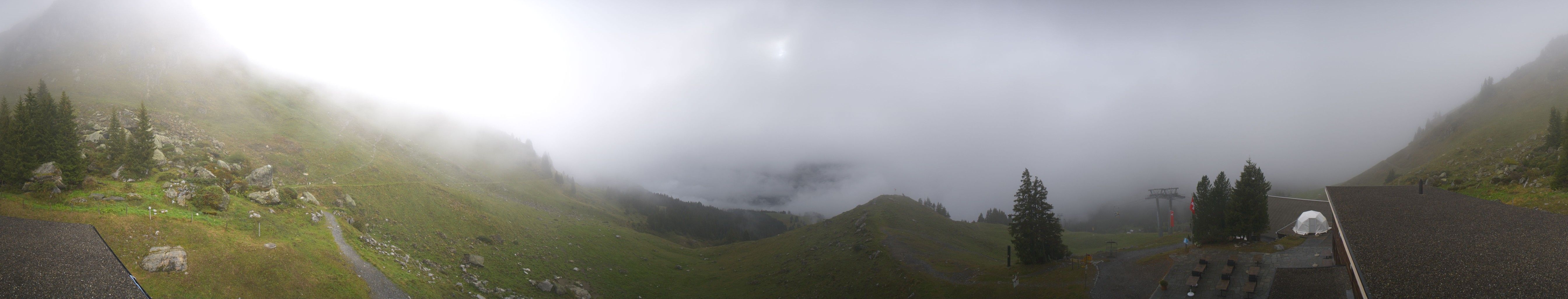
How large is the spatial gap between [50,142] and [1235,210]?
101 m

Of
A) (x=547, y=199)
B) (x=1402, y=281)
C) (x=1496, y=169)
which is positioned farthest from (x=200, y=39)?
(x=1496, y=169)

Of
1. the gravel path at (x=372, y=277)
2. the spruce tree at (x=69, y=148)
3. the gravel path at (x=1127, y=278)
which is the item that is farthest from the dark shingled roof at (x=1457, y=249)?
the spruce tree at (x=69, y=148)

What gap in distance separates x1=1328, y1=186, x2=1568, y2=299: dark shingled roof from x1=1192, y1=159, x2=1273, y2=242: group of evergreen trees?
70.9 ft

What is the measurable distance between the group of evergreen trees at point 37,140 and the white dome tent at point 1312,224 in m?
112

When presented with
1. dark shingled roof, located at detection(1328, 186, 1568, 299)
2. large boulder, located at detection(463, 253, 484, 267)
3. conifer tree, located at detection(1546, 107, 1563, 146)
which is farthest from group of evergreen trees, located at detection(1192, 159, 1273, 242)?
large boulder, located at detection(463, 253, 484, 267)

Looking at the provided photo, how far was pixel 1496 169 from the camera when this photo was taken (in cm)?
4084

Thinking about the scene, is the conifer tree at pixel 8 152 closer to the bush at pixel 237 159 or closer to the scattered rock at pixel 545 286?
the bush at pixel 237 159

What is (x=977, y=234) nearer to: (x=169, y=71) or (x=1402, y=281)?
(x=1402, y=281)

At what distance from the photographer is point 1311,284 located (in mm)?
36188

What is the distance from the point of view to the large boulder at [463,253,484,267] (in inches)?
2199

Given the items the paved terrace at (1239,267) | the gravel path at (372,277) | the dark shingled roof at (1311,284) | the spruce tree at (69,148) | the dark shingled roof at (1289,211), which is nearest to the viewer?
the spruce tree at (69,148)

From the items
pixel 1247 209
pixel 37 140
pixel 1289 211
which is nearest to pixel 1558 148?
pixel 1247 209

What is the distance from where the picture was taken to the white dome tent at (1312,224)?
59406mm

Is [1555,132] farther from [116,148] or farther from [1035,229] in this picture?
[116,148]
